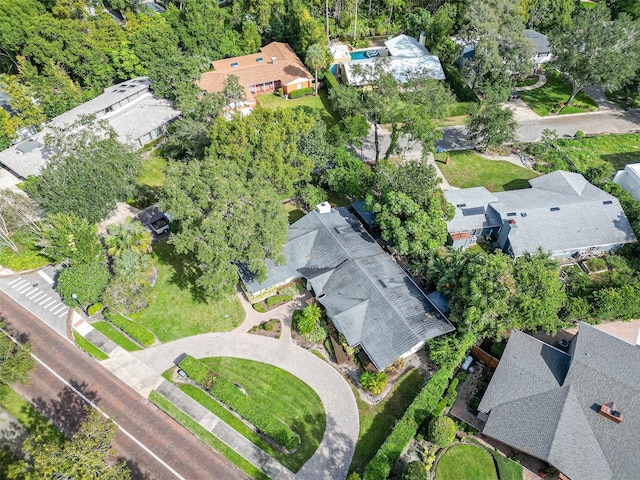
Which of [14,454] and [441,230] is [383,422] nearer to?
[441,230]

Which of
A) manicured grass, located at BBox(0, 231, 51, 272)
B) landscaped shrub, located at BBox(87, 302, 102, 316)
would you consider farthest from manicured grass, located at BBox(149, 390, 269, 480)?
manicured grass, located at BBox(0, 231, 51, 272)

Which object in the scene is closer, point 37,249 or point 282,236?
point 282,236

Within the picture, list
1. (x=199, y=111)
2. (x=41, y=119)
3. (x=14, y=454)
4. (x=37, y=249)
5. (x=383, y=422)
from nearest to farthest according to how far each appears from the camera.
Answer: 1. (x=14, y=454)
2. (x=383, y=422)
3. (x=37, y=249)
4. (x=199, y=111)
5. (x=41, y=119)

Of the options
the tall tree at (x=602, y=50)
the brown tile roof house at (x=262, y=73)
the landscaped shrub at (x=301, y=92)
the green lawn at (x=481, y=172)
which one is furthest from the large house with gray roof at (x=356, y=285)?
the tall tree at (x=602, y=50)

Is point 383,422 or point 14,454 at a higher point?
point 14,454

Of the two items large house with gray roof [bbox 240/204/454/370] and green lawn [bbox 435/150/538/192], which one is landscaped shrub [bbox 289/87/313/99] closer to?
green lawn [bbox 435/150/538/192]

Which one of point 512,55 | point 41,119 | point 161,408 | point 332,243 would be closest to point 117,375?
point 161,408
